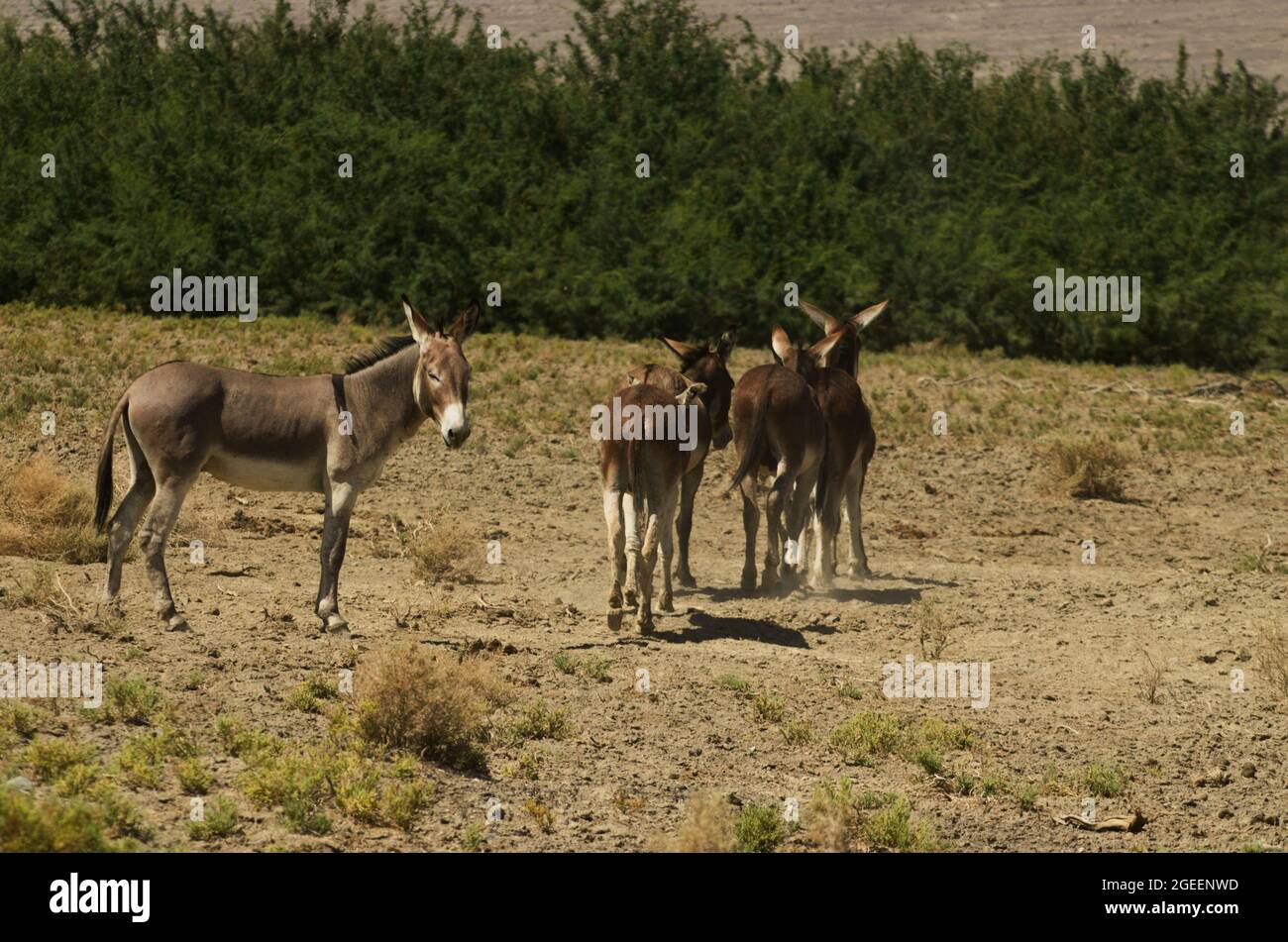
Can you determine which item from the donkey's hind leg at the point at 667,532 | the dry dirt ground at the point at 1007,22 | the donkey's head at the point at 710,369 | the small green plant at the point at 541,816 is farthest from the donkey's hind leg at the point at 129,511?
the dry dirt ground at the point at 1007,22

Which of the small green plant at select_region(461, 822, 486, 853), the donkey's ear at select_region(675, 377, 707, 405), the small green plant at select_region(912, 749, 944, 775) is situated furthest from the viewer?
the donkey's ear at select_region(675, 377, 707, 405)

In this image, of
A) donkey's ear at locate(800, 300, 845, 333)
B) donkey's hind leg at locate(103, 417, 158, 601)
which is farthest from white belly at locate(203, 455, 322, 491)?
donkey's ear at locate(800, 300, 845, 333)

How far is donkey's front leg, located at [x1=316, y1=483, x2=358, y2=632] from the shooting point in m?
11.6

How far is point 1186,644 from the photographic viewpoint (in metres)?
13.0

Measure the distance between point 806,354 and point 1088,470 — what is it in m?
5.40

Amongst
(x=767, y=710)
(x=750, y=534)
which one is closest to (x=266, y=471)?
(x=767, y=710)

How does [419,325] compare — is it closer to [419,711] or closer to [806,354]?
[419,711]

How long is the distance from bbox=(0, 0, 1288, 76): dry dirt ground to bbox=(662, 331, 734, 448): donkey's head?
47391 millimetres

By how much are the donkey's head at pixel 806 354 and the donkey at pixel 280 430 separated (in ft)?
13.2

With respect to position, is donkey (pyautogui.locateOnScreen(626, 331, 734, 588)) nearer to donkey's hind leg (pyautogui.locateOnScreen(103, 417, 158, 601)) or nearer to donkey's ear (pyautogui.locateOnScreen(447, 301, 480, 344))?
donkey's ear (pyautogui.locateOnScreen(447, 301, 480, 344))

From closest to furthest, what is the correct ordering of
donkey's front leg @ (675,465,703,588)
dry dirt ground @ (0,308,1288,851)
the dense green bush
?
dry dirt ground @ (0,308,1288,851) < donkey's front leg @ (675,465,703,588) < the dense green bush

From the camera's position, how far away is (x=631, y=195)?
3191cm

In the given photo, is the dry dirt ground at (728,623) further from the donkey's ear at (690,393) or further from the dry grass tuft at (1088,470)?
the donkey's ear at (690,393)
